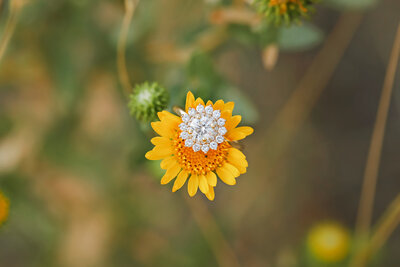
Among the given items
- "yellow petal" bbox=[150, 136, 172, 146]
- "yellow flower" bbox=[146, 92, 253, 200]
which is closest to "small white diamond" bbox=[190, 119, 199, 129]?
"yellow flower" bbox=[146, 92, 253, 200]

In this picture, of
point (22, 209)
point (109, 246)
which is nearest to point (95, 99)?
point (22, 209)

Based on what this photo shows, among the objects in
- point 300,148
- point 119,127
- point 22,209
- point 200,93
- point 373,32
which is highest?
point 373,32

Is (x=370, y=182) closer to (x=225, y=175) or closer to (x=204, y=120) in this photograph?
(x=225, y=175)

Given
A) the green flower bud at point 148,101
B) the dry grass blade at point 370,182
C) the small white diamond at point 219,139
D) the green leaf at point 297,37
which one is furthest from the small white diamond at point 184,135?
the dry grass blade at point 370,182

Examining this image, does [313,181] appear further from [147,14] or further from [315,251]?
[147,14]

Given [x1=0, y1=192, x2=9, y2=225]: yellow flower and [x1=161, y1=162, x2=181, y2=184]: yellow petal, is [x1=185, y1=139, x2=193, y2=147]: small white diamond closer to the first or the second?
[x1=161, y1=162, x2=181, y2=184]: yellow petal
